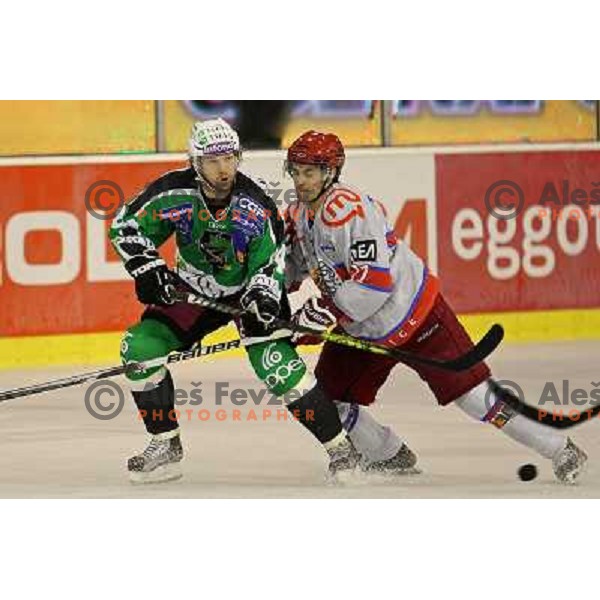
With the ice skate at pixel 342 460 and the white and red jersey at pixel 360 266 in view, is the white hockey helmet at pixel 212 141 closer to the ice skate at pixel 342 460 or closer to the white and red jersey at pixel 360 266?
the white and red jersey at pixel 360 266

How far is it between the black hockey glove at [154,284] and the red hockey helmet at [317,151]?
0.48m

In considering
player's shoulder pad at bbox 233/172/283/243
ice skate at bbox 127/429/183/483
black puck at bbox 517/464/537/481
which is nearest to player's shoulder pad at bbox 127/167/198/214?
player's shoulder pad at bbox 233/172/283/243

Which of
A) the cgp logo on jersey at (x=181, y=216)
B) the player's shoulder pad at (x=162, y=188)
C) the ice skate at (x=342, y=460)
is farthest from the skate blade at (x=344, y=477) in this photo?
the player's shoulder pad at (x=162, y=188)

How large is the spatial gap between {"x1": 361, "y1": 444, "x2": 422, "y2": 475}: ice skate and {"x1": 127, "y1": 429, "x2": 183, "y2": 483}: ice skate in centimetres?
57

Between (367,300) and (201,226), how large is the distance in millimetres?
521

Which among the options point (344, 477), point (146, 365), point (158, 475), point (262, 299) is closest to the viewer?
point (262, 299)

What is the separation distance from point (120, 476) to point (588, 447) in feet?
5.27

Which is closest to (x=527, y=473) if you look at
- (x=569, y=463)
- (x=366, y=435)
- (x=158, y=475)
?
(x=569, y=463)

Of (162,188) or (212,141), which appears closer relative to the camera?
(212,141)

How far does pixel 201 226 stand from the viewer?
5195 millimetres

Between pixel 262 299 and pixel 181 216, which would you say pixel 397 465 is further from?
pixel 181 216

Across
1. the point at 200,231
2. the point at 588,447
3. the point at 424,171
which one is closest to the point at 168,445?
the point at 200,231

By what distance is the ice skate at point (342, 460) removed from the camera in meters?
5.19

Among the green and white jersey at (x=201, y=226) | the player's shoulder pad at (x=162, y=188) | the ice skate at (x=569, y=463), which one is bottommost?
the ice skate at (x=569, y=463)
